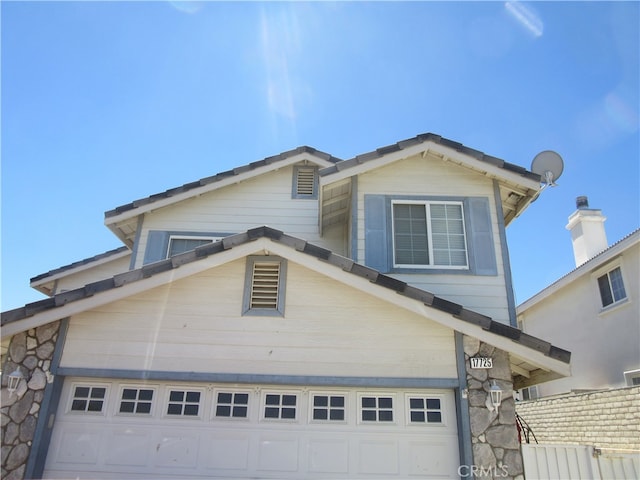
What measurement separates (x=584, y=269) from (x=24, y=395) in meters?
14.4

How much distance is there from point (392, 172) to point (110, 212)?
6207 mm

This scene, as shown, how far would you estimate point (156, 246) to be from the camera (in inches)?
398

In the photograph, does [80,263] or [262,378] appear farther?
[80,263]

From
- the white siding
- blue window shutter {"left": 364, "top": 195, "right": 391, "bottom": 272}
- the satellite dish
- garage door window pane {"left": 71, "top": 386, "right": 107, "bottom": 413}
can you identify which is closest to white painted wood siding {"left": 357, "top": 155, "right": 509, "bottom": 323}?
blue window shutter {"left": 364, "top": 195, "right": 391, "bottom": 272}

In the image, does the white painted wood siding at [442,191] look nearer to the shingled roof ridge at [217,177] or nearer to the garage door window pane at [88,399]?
the shingled roof ridge at [217,177]

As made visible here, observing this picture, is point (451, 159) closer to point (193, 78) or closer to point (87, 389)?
point (193, 78)

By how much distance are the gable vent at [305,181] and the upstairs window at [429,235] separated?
2.88 meters

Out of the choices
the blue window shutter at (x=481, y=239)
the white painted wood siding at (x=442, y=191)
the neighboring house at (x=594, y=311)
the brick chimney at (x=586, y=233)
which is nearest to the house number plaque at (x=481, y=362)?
the white painted wood siding at (x=442, y=191)

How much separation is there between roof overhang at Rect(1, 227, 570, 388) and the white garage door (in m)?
1.09

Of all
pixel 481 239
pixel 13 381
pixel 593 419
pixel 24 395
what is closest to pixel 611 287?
pixel 593 419

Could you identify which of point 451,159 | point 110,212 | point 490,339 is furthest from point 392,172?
point 110,212

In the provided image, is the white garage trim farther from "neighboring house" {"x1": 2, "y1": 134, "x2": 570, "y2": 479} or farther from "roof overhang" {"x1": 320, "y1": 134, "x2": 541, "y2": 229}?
"roof overhang" {"x1": 320, "y1": 134, "x2": 541, "y2": 229}

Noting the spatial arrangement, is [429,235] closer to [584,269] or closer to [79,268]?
[584,269]

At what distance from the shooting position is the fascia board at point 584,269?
39.4 feet
